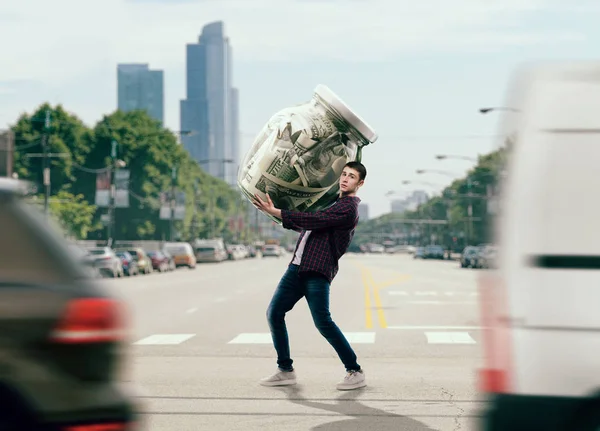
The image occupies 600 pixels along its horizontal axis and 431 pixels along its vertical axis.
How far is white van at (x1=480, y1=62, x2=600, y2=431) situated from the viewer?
5.11m

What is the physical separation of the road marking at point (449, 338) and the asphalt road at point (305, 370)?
20 millimetres

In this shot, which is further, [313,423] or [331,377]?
[331,377]

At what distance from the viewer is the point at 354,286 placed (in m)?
38.1

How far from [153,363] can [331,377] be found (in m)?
2.40

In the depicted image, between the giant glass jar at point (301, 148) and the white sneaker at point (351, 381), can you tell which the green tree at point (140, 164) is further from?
the giant glass jar at point (301, 148)

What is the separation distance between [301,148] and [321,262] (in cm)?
138

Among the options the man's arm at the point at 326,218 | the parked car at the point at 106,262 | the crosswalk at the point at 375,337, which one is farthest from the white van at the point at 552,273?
the parked car at the point at 106,262

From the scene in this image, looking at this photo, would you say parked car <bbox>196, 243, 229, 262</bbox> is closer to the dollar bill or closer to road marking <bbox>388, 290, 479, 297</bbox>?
road marking <bbox>388, 290, 479, 297</bbox>

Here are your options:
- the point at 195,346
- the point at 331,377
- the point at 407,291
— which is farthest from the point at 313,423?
the point at 407,291

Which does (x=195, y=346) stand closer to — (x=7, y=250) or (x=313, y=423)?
(x=313, y=423)

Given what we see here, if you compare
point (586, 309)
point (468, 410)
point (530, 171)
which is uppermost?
point (530, 171)

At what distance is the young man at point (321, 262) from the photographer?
9.80 m

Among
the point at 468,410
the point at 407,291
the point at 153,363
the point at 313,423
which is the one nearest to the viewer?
the point at 313,423

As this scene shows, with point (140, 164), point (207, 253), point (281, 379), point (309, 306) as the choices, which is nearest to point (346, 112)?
point (309, 306)
